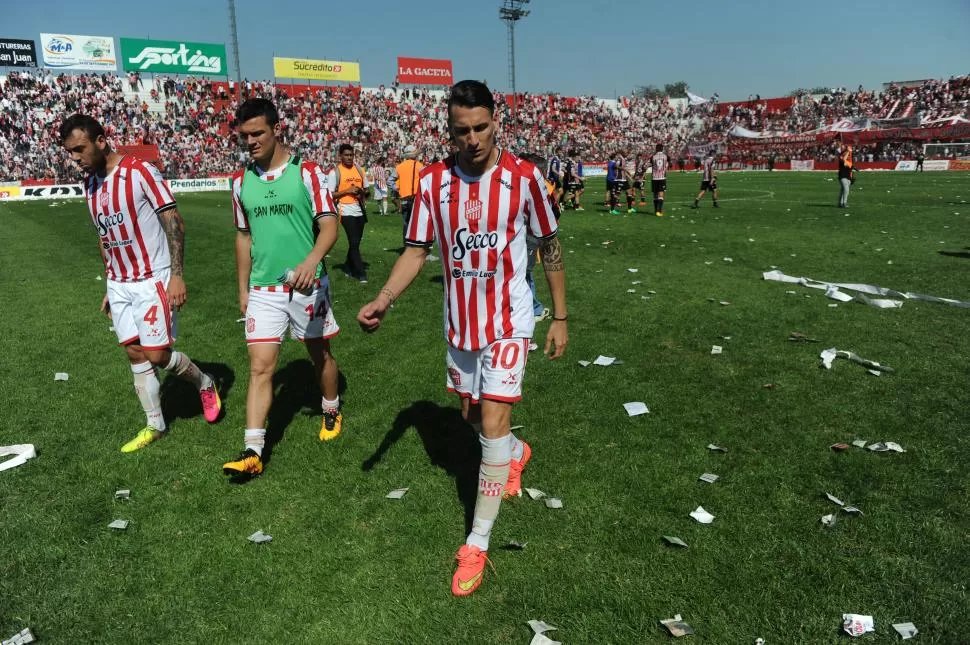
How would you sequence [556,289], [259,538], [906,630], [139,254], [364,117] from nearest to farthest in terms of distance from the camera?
[906,630] → [556,289] → [259,538] → [139,254] → [364,117]

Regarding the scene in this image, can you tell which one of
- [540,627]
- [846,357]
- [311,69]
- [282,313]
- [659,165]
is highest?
[311,69]

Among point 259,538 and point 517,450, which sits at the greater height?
point 517,450

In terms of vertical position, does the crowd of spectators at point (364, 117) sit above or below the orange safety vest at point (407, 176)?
above

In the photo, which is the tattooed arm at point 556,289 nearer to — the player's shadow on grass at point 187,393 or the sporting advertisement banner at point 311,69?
the player's shadow on grass at point 187,393

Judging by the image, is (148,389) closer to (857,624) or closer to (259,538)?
(259,538)

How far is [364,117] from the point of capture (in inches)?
2047

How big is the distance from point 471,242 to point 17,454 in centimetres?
424

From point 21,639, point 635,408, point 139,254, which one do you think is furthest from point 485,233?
point 139,254

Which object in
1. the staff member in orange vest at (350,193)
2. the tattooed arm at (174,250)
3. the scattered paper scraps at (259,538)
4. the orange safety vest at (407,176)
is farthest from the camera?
the staff member in orange vest at (350,193)

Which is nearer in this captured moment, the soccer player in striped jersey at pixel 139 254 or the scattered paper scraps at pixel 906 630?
the scattered paper scraps at pixel 906 630

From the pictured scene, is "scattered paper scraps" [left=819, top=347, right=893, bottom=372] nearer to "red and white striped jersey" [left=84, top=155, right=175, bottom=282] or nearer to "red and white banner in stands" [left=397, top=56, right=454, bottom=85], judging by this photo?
"red and white striped jersey" [left=84, top=155, right=175, bottom=282]

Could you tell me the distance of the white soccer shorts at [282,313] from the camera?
179 inches

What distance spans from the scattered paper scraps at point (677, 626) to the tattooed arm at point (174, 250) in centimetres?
427

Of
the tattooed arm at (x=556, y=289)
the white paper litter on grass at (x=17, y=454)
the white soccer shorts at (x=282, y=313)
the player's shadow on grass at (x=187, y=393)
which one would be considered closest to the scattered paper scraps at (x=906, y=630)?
the tattooed arm at (x=556, y=289)
